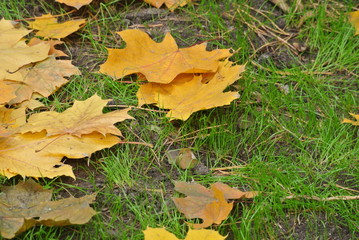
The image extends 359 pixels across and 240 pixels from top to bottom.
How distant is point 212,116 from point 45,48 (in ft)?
2.81

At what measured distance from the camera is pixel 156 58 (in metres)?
2.50

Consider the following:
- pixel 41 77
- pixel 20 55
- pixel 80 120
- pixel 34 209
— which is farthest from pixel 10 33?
pixel 34 209

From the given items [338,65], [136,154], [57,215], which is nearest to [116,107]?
[136,154]

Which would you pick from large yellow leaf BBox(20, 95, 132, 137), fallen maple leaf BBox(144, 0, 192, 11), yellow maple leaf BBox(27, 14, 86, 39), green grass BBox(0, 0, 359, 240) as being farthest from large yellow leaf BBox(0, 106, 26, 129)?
Result: fallen maple leaf BBox(144, 0, 192, 11)

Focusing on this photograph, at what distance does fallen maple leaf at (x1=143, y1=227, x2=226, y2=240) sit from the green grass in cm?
9

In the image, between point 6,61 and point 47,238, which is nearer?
point 47,238

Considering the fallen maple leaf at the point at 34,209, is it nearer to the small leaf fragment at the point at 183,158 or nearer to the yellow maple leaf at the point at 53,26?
the small leaf fragment at the point at 183,158

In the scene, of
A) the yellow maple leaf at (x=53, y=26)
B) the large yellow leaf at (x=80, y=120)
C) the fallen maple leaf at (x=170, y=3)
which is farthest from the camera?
the fallen maple leaf at (x=170, y=3)

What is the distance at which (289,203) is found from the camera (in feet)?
6.72

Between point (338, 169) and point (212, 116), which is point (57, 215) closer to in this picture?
point (212, 116)

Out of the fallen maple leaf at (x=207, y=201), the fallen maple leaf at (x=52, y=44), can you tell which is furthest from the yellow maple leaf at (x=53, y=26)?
the fallen maple leaf at (x=207, y=201)

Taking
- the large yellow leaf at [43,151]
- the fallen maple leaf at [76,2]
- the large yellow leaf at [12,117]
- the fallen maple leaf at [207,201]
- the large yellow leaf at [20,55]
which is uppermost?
the fallen maple leaf at [76,2]

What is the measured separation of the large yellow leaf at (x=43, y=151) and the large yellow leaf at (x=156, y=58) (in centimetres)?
41

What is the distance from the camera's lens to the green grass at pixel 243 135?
6.59ft
